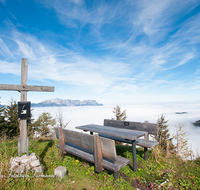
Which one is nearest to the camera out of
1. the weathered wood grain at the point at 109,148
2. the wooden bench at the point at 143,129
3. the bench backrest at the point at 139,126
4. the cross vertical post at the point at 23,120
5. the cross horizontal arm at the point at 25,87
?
the weathered wood grain at the point at 109,148

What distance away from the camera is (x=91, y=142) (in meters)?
3.13

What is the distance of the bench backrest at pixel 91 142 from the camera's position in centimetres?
271

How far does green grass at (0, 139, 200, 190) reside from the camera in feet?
9.18

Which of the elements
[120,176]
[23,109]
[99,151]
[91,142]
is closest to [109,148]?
[99,151]

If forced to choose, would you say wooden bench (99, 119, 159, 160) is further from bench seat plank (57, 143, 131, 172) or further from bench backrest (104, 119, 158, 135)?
bench seat plank (57, 143, 131, 172)

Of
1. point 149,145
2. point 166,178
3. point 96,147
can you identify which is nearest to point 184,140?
point 149,145

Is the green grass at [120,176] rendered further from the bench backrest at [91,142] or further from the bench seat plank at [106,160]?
the bench backrest at [91,142]

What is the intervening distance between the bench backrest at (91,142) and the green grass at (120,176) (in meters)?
0.74

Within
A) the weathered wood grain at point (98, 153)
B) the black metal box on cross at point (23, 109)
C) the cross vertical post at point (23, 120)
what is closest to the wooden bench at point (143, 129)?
the weathered wood grain at point (98, 153)

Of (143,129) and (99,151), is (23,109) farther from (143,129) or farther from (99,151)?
(143,129)

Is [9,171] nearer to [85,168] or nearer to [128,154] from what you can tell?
[85,168]

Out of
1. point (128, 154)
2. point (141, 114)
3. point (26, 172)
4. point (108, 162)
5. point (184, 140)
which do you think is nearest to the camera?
point (26, 172)

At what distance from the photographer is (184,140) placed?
17.8 ft

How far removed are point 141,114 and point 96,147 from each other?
109193mm
